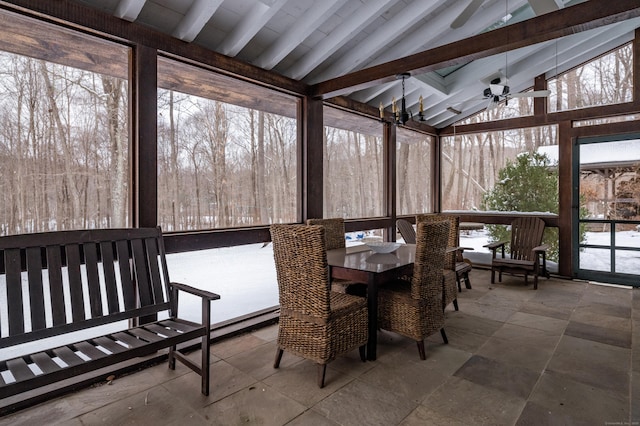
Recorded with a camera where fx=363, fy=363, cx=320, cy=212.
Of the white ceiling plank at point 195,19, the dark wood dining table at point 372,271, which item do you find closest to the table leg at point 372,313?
the dark wood dining table at point 372,271

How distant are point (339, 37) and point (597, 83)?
4033 millimetres

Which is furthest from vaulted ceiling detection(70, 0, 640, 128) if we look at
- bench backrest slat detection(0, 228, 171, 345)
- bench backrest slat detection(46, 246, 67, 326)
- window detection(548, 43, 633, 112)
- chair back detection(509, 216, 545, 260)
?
chair back detection(509, 216, 545, 260)

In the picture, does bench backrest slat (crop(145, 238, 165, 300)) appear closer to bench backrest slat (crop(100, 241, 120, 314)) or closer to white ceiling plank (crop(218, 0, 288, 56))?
bench backrest slat (crop(100, 241, 120, 314))

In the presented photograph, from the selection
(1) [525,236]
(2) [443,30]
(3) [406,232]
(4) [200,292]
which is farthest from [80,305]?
(1) [525,236]

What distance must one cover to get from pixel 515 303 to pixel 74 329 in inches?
169

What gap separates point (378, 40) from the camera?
3.77 m

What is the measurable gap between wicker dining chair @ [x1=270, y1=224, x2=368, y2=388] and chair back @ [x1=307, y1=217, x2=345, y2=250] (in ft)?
4.21

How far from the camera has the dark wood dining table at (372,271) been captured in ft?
8.75

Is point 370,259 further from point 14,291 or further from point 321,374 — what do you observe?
point 14,291

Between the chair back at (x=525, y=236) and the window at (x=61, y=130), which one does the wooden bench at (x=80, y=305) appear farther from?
the chair back at (x=525, y=236)

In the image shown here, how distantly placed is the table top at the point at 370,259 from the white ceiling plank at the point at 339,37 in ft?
6.60

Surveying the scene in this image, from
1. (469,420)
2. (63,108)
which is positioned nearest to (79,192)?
(63,108)

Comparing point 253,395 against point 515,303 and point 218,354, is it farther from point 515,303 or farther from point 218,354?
point 515,303

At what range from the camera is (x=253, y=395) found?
2285 millimetres
